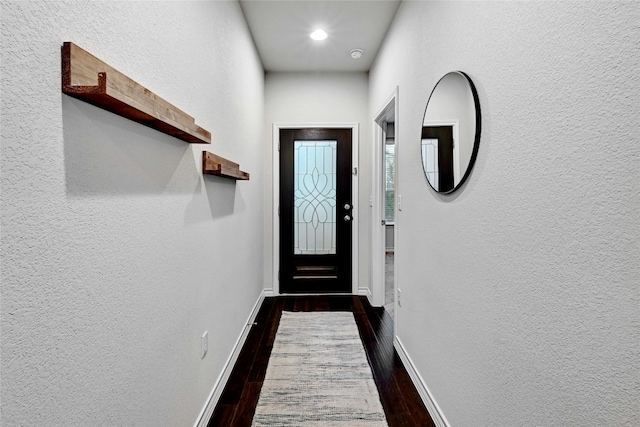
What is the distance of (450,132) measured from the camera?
1.50m

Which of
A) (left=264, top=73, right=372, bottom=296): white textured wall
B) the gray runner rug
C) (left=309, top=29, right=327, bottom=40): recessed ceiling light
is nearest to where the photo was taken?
the gray runner rug

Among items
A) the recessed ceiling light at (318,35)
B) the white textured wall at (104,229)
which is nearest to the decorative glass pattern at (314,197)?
the recessed ceiling light at (318,35)

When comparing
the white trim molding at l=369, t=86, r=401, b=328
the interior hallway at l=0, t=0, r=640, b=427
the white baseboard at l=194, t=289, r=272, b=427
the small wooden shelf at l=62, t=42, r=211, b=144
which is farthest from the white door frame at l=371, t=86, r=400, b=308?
the small wooden shelf at l=62, t=42, r=211, b=144

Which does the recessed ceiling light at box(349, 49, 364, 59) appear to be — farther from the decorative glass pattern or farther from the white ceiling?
the decorative glass pattern

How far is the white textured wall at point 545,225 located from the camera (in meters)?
0.69

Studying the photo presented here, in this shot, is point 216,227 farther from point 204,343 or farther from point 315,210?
point 315,210

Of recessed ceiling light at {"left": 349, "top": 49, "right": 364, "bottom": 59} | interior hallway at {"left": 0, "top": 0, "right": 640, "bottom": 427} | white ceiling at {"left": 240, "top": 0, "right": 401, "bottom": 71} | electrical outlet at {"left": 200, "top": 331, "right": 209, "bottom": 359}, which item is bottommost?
electrical outlet at {"left": 200, "top": 331, "right": 209, "bottom": 359}

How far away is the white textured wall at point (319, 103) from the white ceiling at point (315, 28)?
154mm

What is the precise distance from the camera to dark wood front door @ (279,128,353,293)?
3727 millimetres

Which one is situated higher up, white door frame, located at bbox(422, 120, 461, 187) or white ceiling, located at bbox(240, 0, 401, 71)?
white ceiling, located at bbox(240, 0, 401, 71)

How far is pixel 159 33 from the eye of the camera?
3.77 ft

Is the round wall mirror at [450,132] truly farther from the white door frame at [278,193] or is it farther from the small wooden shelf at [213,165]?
the white door frame at [278,193]

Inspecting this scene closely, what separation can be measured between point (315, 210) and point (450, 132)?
7.80 ft

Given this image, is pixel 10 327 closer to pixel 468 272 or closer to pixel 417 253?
pixel 468 272
